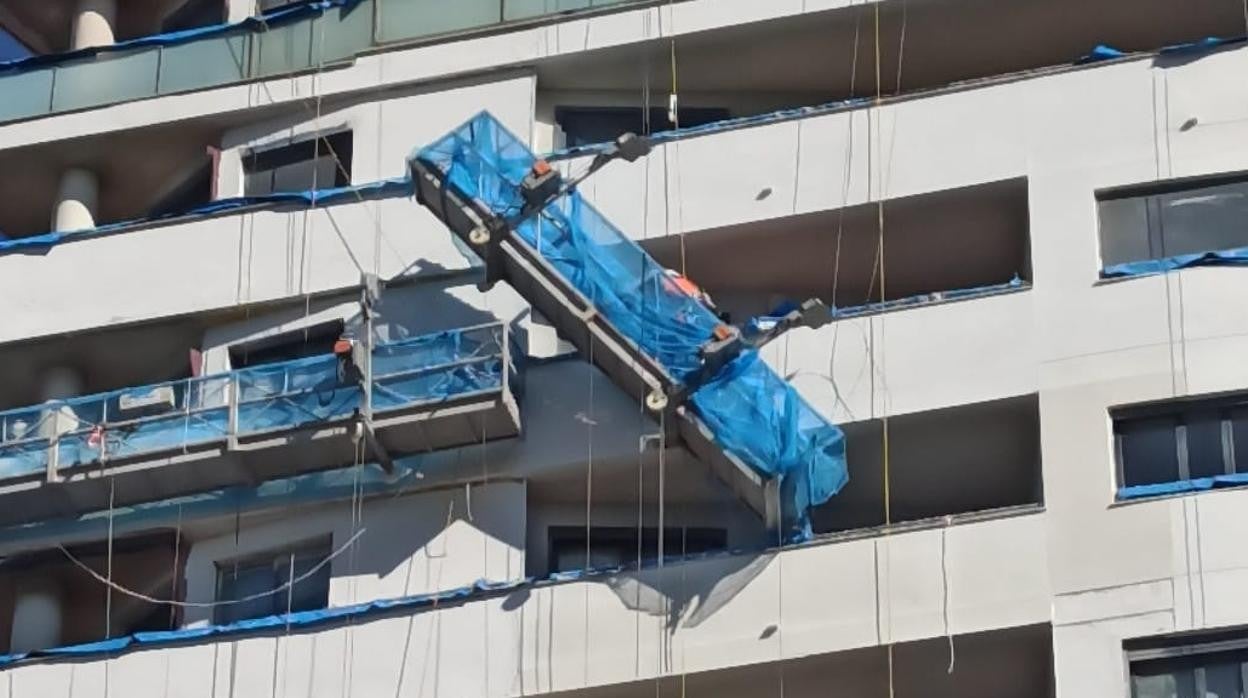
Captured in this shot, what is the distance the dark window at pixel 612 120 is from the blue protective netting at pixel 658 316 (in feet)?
9.84

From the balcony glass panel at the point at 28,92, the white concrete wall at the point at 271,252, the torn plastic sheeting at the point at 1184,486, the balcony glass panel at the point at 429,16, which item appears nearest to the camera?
the torn plastic sheeting at the point at 1184,486

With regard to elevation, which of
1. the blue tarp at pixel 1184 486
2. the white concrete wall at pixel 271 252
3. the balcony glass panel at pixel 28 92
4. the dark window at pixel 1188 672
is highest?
the balcony glass panel at pixel 28 92

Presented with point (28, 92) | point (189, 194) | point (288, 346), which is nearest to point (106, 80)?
point (28, 92)

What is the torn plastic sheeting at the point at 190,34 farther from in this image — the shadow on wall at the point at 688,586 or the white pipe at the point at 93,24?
the shadow on wall at the point at 688,586

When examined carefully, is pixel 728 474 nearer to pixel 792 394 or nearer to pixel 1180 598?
pixel 792 394

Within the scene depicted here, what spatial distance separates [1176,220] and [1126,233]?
60 cm

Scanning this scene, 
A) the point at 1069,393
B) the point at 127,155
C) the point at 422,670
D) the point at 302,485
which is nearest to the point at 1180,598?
the point at 1069,393

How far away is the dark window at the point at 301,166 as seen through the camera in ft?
136

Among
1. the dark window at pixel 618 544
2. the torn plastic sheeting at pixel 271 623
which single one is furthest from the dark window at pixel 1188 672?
the torn plastic sheeting at pixel 271 623

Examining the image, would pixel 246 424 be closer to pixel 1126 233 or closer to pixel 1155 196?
pixel 1126 233

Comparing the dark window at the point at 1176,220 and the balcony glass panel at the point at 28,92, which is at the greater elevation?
the balcony glass panel at the point at 28,92

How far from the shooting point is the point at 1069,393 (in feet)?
118

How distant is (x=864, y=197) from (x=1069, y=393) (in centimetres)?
398

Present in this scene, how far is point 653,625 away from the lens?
36.1 m
